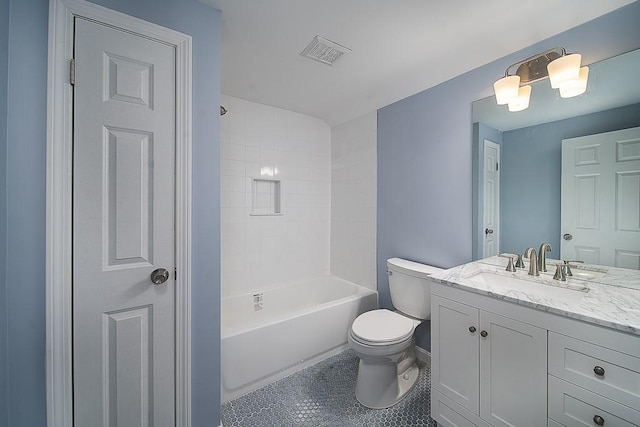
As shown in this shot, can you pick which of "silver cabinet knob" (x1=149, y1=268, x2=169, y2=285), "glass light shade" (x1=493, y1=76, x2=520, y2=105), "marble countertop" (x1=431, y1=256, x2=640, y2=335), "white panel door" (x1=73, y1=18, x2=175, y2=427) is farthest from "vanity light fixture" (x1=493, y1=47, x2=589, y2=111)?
"silver cabinet knob" (x1=149, y1=268, x2=169, y2=285)

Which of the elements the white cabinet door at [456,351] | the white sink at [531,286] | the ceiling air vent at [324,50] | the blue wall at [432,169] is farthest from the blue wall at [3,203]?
the blue wall at [432,169]

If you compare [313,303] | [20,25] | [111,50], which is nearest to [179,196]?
[111,50]

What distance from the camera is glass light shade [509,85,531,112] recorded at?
1479mm

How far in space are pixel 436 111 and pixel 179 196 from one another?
1.87 meters

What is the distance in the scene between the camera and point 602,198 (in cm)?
126

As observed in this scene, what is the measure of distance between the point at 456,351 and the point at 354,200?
5.44 feet

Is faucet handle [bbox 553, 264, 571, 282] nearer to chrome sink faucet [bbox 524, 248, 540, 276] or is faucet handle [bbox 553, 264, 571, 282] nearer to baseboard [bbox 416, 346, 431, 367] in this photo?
chrome sink faucet [bbox 524, 248, 540, 276]

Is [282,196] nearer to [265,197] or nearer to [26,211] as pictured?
[265,197]

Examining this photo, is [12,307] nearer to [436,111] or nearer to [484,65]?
[436,111]

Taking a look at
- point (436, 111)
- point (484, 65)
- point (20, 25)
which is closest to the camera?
point (20, 25)

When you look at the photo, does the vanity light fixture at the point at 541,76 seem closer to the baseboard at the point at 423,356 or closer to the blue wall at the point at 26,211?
the baseboard at the point at 423,356

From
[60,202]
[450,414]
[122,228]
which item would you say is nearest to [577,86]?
[450,414]

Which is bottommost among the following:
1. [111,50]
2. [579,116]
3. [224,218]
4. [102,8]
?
[224,218]

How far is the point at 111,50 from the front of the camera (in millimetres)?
1090
